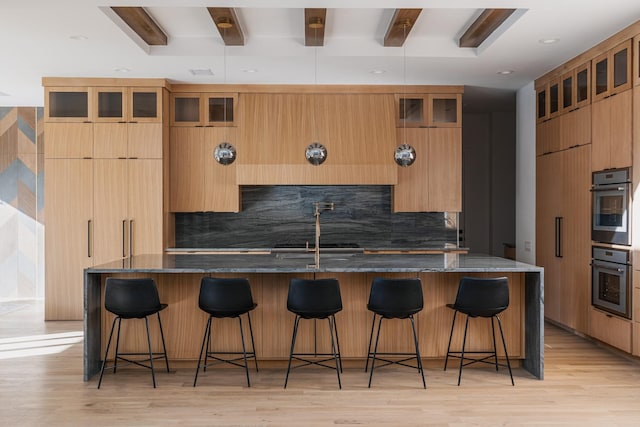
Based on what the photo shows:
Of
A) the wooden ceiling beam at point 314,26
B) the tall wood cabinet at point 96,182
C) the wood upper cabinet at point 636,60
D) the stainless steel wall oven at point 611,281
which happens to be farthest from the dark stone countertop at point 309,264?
the wooden ceiling beam at point 314,26

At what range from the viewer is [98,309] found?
436 cm

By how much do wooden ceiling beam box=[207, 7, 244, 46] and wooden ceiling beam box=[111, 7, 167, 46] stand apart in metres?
0.58

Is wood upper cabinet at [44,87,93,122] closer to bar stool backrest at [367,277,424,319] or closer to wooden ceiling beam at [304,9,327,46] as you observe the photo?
wooden ceiling beam at [304,9,327,46]

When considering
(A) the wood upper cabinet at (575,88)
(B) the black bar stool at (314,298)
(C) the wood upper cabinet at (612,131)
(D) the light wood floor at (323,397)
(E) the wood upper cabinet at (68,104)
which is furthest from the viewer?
(E) the wood upper cabinet at (68,104)

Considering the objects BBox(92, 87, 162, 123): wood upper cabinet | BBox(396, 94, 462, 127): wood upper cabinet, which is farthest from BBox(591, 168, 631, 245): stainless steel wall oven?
BBox(92, 87, 162, 123): wood upper cabinet

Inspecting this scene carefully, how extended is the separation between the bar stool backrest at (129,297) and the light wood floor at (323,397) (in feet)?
1.86

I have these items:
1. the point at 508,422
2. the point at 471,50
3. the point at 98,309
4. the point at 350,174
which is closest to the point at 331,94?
the point at 350,174

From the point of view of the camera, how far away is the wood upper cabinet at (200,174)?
22.3 feet

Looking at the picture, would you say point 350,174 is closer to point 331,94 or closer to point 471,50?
point 331,94

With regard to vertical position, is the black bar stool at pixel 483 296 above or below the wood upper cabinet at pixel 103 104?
below

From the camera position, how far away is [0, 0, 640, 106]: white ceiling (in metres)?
4.16

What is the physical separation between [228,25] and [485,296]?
3.11 meters

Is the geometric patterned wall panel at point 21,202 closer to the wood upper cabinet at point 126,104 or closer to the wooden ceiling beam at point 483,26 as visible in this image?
the wood upper cabinet at point 126,104

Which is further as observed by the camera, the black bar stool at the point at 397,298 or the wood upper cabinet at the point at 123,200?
the wood upper cabinet at the point at 123,200
